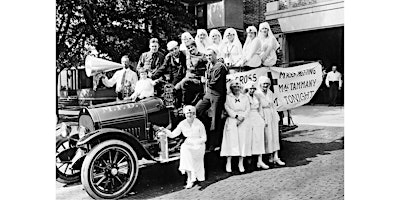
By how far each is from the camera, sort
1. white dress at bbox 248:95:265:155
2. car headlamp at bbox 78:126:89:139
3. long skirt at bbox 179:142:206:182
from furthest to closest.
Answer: white dress at bbox 248:95:265:155, long skirt at bbox 179:142:206:182, car headlamp at bbox 78:126:89:139

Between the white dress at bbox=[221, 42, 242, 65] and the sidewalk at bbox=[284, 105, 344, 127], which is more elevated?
the white dress at bbox=[221, 42, 242, 65]

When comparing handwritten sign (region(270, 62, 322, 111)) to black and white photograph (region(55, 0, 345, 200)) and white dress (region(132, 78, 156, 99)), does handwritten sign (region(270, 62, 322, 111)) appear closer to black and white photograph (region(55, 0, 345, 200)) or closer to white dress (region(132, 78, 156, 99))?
black and white photograph (region(55, 0, 345, 200))

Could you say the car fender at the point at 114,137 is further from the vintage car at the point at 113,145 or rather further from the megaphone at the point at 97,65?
the megaphone at the point at 97,65

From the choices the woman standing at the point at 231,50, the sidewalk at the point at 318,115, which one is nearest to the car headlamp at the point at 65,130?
the woman standing at the point at 231,50

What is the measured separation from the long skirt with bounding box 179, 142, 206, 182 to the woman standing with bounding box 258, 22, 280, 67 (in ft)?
2.09

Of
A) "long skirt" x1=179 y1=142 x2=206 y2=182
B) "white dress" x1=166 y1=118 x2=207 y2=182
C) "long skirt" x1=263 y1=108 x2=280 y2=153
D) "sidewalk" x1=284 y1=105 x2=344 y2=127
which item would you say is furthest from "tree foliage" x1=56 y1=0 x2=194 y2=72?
"sidewalk" x1=284 y1=105 x2=344 y2=127

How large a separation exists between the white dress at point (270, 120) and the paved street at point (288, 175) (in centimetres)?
5

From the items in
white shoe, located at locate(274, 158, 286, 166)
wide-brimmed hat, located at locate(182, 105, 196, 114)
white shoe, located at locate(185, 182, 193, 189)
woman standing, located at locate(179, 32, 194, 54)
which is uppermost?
woman standing, located at locate(179, 32, 194, 54)

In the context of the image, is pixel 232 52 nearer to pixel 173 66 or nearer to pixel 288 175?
pixel 173 66

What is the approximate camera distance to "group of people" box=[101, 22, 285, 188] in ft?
6.97

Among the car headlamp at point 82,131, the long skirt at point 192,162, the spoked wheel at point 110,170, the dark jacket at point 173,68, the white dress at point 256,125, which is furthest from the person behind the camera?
the white dress at point 256,125

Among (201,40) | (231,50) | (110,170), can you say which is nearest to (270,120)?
(231,50)

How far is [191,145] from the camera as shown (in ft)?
6.93

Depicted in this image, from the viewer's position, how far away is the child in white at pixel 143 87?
2139 mm
